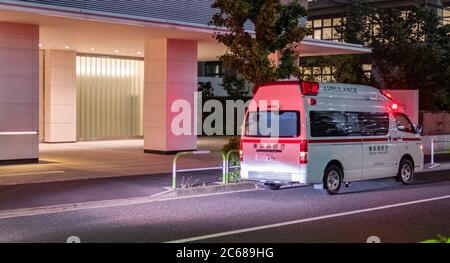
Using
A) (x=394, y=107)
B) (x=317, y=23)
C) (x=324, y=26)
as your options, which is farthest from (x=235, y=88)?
(x=317, y=23)

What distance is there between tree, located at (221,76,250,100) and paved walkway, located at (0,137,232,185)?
1154 cm

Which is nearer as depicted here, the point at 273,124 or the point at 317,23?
the point at 273,124

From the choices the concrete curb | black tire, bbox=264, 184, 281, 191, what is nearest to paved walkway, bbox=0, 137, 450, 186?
the concrete curb

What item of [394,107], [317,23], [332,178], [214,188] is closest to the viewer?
[332,178]

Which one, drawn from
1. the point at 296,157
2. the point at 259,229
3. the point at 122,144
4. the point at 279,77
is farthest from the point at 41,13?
the point at 122,144

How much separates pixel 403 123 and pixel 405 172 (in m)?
1.25

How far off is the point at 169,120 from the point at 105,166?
4.44 metres

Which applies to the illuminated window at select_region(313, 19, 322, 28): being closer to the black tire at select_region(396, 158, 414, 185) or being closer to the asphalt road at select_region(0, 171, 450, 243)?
the black tire at select_region(396, 158, 414, 185)

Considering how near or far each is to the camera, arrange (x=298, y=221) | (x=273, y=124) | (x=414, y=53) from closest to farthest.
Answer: (x=298, y=221) < (x=273, y=124) < (x=414, y=53)

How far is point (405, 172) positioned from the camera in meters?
16.8

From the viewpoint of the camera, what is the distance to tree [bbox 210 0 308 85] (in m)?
17.1

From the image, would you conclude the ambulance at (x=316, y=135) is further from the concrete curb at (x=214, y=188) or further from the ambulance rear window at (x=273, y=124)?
the concrete curb at (x=214, y=188)

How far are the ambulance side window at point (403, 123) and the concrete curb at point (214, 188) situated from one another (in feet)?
12.8

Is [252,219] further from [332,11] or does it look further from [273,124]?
[332,11]
